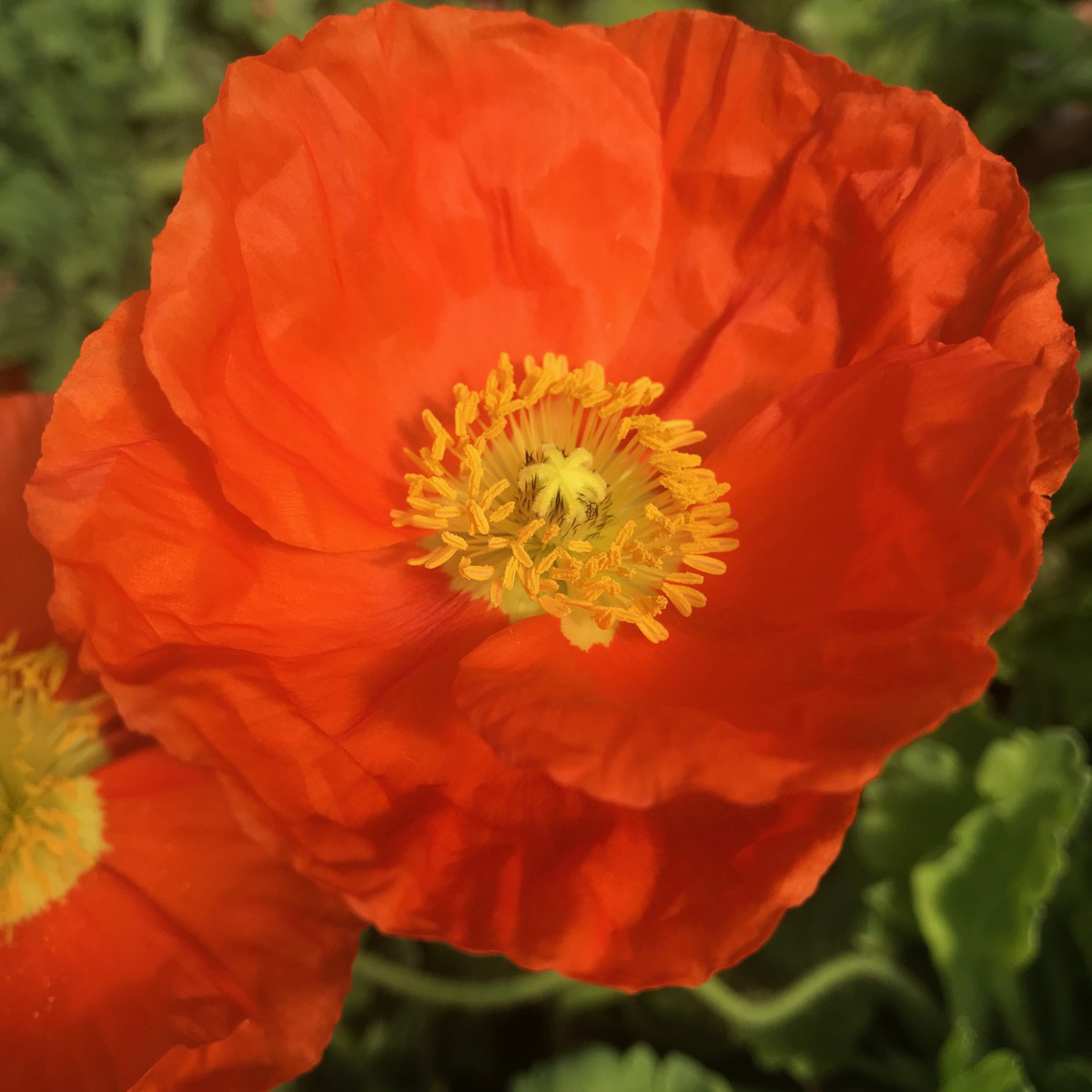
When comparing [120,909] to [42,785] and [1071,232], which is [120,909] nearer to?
[42,785]

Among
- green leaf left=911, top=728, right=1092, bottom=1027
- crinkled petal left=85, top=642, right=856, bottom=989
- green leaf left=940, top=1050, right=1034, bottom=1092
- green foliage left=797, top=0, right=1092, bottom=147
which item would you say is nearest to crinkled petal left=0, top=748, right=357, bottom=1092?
crinkled petal left=85, top=642, right=856, bottom=989

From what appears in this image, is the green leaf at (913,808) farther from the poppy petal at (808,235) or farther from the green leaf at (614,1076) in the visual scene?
the poppy petal at (808,235)

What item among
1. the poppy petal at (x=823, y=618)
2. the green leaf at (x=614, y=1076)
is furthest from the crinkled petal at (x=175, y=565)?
the green leaf at (x=614, y=1076)

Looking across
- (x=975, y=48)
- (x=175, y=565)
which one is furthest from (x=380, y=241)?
(x=975, y=48)

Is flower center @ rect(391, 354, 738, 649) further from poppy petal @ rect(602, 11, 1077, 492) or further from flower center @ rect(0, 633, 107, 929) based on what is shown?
flower center @ rect(0, 633, 107, 929)

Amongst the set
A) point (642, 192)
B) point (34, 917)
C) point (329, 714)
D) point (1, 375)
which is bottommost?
point (1, 375)

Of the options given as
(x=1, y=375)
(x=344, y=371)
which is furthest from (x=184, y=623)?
(x=1, y=375)

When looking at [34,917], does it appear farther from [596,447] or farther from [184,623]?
[596,447]
